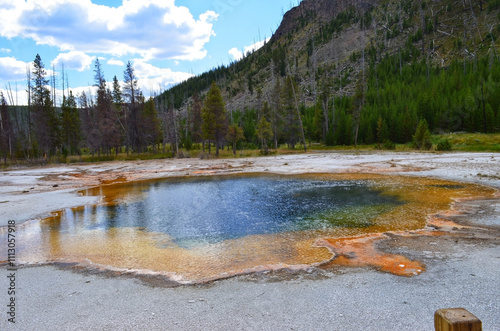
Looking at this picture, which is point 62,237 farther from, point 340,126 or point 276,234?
point 340,126

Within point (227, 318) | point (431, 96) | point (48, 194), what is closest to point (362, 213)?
point (227, 318)

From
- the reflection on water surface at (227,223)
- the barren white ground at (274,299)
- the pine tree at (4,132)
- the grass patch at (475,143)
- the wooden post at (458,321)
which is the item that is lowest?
the reflection on water surface at (227,223)

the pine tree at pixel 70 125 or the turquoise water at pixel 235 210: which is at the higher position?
the pine tree at pixel 70 125

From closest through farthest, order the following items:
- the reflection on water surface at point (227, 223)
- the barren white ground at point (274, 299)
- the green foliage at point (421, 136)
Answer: the barren white ground at point (274, 299), the reflection on water surface at point (227, 223), the green foliage at point (421, 136)

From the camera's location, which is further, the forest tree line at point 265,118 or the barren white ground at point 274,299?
the forest tree line at point 265,118

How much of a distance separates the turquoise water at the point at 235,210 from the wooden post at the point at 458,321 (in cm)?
752

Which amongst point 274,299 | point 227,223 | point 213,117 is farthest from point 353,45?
point 274,299

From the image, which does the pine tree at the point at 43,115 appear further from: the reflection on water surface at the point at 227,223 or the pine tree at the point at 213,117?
the reflection on water surface at the point at 227,223

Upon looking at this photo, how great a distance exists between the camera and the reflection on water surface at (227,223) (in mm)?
7398

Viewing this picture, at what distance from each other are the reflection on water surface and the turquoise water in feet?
0.13

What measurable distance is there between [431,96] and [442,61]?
3991 cm

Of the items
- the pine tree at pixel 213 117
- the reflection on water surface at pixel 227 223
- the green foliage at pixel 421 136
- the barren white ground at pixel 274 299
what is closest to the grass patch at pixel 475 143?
the green foliage at pixel 421 136

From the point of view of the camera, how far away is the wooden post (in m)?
1.63

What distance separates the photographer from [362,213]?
11508mm
